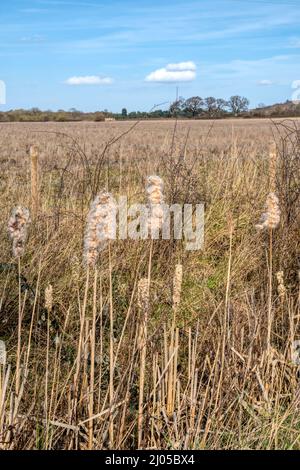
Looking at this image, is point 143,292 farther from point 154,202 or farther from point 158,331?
point 158,331

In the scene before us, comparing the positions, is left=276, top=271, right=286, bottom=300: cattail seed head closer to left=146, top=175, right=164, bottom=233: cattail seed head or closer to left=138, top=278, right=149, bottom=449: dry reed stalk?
left=138, top=278, right=149, bottom=449: dry reed stalk

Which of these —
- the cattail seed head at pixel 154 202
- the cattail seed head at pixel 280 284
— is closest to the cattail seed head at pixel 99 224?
the cattail seed head at pixel 154 202

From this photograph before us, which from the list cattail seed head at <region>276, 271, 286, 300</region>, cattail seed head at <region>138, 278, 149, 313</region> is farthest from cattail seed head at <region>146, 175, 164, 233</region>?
cattail seed head at <region>276, 271, 286, 300</region>

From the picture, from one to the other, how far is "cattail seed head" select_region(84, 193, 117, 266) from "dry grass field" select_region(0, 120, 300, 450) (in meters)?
0.13

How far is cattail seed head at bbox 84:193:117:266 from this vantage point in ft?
6.74

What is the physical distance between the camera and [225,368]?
264cm

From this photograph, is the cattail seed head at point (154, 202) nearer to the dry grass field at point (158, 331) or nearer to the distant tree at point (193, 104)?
the dry grass field at point (158, 331)

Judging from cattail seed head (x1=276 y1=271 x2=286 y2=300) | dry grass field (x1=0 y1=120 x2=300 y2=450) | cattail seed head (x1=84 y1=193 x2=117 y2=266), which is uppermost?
cattail seed head (x1=84 y1=193 x2=117 y2=266)

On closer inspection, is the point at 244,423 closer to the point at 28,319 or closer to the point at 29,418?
the point at 29,418

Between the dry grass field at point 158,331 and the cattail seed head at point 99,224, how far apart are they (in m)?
0.13

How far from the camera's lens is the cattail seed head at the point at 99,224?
2.05 meters

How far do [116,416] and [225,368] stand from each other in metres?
0.56

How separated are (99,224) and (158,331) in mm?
965

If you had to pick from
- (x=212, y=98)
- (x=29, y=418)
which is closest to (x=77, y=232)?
(x=212, y=98)
